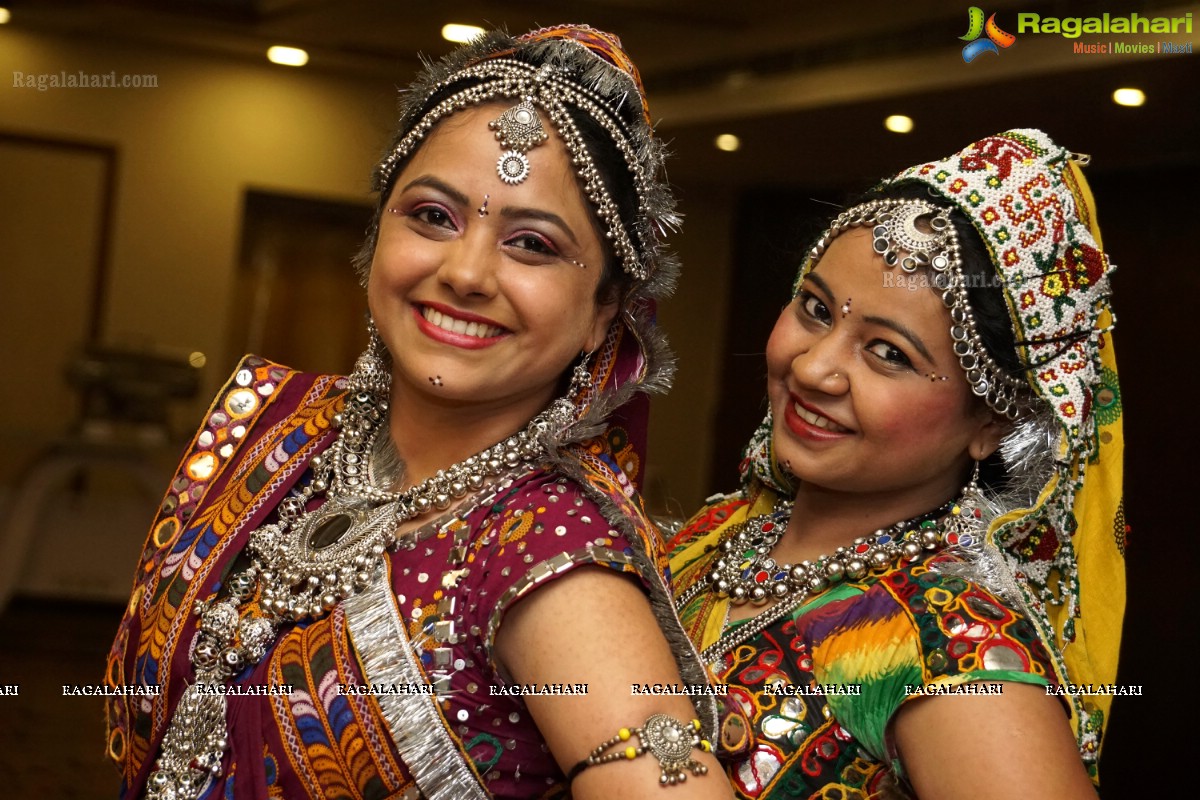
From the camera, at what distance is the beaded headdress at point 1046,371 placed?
5.81 feet

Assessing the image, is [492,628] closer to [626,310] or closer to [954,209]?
[626,310]

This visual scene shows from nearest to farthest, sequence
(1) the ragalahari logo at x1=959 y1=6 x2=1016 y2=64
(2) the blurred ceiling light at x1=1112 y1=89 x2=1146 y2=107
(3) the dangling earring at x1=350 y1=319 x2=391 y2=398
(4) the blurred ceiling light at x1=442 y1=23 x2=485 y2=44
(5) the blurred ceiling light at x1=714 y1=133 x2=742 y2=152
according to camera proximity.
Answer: (3) the dangling earring at x1=350 y1=319 x2=391 y2=398 < (2) the blurred ceiling light at x1=1112 y1=89 x2=1146 y2=107 < (1) the ragalahari logo at x1=959 y1=6 x2=1016 y2=64 < (5) the blurred ceiling light at x1=714 y1=133 x2=742 y2=152 < (4) the blurred ceiling light at x1=442 y1=23 x2=485 y2=44

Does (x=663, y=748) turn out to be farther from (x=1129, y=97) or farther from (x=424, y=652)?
(x=1129, y=97)

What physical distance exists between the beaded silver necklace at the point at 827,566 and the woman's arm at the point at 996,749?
279 millimetres

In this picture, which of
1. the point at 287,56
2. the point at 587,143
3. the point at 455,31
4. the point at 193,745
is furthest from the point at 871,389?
the point at 287,56

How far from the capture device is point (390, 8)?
4.66 metres

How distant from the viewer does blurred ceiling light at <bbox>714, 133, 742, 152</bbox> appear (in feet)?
13.2

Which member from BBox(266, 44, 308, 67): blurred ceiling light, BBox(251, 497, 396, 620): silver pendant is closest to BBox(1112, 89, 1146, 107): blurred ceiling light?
BBox(251, 497, 396, 620): silver pendant

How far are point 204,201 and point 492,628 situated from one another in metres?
3.94

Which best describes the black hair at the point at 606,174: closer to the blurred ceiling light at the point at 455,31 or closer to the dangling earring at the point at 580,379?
the dangling earring at the point at 580,379

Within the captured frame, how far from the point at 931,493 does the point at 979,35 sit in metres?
1.75

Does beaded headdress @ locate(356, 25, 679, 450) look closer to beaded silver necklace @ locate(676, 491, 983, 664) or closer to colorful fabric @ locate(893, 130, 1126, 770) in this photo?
beaded silver necklace @ locate(676, 491, 983, 664)

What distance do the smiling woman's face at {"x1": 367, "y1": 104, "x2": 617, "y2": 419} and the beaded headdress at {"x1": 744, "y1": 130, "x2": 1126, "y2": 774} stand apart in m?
0.45

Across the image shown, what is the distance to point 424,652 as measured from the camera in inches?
60.9
